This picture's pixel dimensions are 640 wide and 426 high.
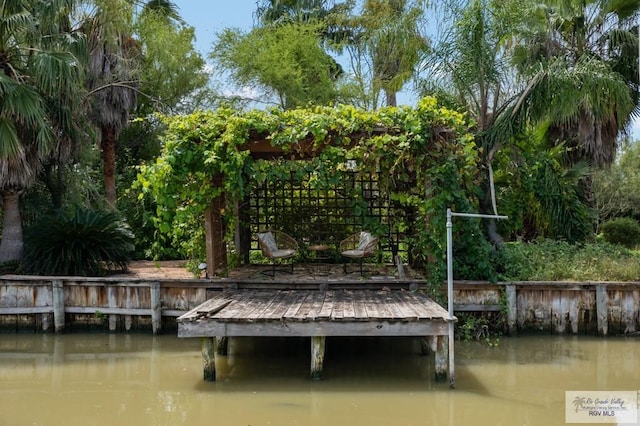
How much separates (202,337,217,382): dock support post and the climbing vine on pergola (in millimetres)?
2811

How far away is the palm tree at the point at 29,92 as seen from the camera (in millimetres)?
10781

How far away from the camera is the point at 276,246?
11195mm

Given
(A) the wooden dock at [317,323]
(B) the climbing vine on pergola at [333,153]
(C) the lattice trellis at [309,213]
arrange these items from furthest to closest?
1. (C) the lattice trellis at [309,213]
2. (B) the climbing vine on pergola at [333,153]
3. (A) the wooden dock at [317,323]

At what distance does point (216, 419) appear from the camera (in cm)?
608

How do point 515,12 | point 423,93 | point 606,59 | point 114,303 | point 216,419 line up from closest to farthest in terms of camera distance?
point 216,419, point 114,303, point 515,12, point 423,93, point 606,59

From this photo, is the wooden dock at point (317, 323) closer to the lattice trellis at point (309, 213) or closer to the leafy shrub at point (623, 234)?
the lattice trellis at point (309, 213)

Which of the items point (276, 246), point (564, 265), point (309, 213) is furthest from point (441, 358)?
point (309, 213)

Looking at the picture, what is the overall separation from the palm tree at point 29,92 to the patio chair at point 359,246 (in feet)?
19.6

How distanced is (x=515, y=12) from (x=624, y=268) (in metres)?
5.18

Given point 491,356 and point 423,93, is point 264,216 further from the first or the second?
point 491,356

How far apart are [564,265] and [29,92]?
9.97 meters

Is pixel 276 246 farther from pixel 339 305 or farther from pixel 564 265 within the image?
pixel 564 265

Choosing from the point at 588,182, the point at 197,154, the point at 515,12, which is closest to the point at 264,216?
the point at 197,154

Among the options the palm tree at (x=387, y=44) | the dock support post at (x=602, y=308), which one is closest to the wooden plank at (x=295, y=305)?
the dock support post at (x=602, y=308)
